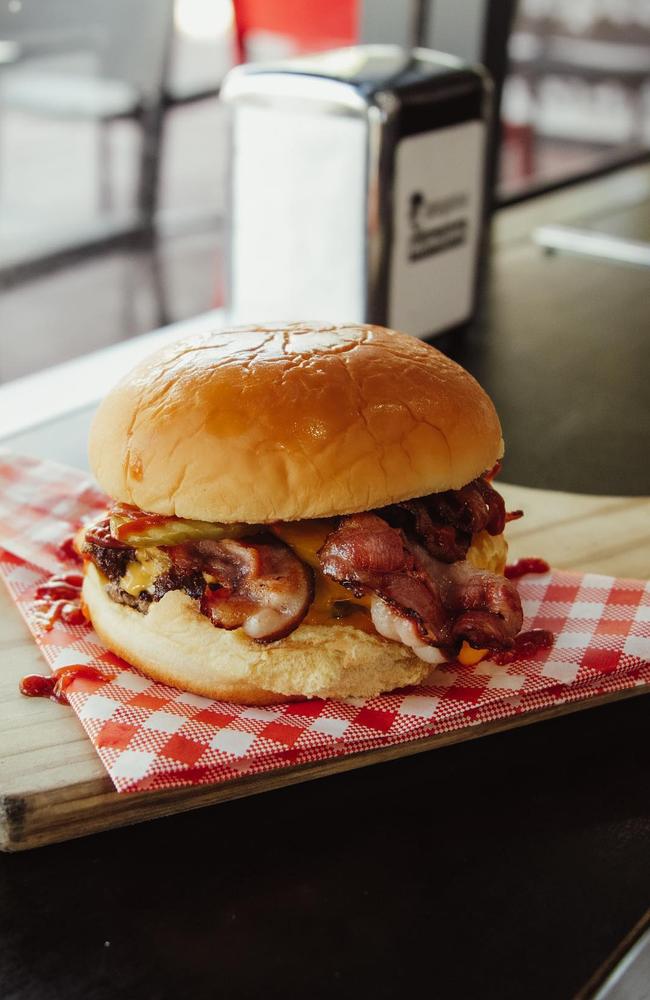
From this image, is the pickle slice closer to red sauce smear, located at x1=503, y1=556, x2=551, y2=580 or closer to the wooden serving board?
the wooden serving board

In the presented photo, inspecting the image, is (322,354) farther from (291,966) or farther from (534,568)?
(291,966)

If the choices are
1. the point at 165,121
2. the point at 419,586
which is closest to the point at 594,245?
the point at 165,121

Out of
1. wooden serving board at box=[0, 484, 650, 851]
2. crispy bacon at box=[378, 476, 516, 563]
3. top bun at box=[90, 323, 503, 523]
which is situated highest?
top bun at box=[90, 323, 503, 523]

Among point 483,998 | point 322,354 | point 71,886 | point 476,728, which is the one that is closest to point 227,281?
point 322,354

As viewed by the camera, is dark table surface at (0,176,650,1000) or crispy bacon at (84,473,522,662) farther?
crispy bacon at (84,473,522,662)

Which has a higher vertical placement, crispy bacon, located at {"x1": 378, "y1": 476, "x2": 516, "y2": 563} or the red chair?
the red chair

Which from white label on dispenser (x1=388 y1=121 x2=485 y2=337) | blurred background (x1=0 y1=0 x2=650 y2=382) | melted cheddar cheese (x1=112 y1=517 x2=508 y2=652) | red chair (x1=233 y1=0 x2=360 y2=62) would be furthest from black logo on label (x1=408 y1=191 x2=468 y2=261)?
red chair (x1=233 y1=0 x2=360 y2=62)
